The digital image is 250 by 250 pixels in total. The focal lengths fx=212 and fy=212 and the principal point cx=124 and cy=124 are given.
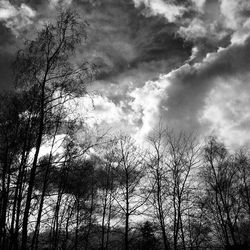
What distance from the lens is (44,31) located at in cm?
850

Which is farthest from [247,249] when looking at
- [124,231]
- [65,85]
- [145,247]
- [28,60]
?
[28,60]

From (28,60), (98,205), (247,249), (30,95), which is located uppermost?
(28,60)

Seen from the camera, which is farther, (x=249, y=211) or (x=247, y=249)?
(x=249, y=211)

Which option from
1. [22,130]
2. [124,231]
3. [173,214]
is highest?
[22,130]

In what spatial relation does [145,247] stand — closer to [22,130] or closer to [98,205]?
[98,205]

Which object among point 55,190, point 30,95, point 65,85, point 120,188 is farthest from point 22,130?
point 120,188

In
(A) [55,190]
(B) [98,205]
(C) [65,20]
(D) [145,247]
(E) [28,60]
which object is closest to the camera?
(E) [28,60]

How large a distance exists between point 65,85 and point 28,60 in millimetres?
1682

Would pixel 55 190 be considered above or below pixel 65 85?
below

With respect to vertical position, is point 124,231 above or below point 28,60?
below

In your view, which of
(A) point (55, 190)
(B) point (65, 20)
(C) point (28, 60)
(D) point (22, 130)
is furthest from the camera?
(A) point (55, 190)

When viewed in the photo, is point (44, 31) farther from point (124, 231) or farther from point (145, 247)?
point (145, 247)

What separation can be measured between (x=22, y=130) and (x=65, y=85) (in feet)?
11.0

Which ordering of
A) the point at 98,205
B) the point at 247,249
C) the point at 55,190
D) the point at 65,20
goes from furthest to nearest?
the point at 98,205, the point at 247,249, the point at 55,190, the point at 65,20
